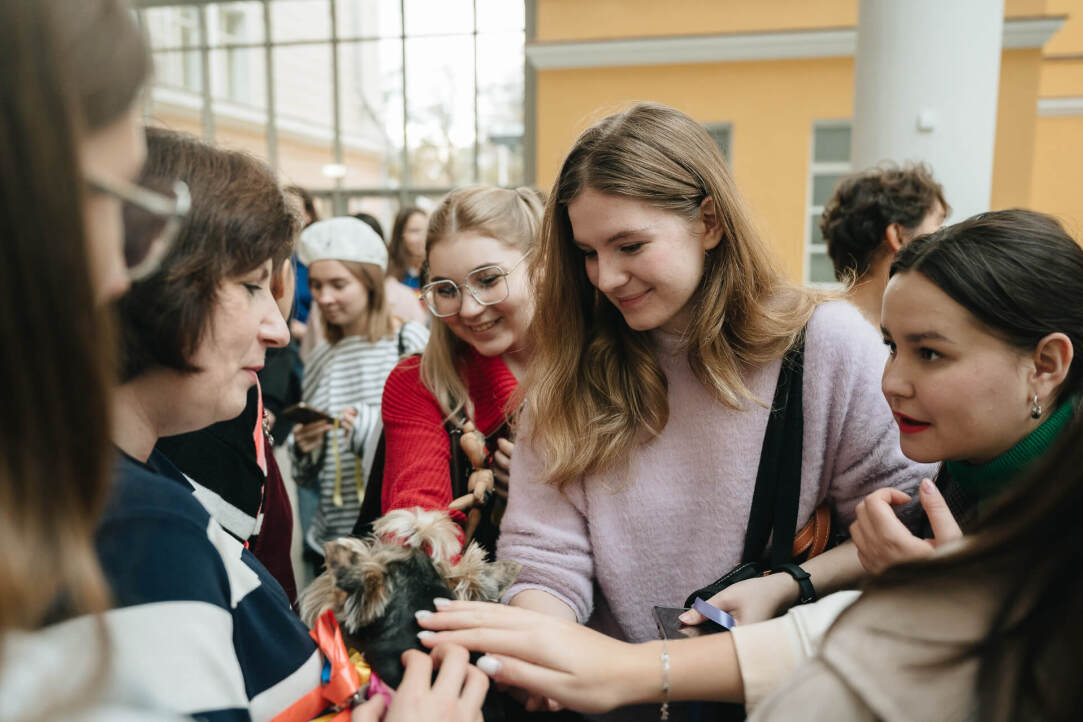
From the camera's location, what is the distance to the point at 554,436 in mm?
1838

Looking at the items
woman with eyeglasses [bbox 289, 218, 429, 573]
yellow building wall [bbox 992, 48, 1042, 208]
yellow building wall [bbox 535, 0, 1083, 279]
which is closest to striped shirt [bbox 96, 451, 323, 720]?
woman with eyeglasses [bbox 289, 218, 429, 573]

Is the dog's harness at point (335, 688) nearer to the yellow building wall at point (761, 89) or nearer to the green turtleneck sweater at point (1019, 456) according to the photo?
the green turtleneck sweater at point (1019, 456)

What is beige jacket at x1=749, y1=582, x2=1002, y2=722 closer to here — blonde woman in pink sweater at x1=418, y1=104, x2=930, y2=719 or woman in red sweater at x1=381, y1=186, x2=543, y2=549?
blonde woman in pink sweater at x1=418, y1=104, x2=930, y2=719

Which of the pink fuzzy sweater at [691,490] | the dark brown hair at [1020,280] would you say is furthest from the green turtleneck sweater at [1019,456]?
the pink fuzzy sweater at [691,490]

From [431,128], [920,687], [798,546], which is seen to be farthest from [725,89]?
[920,687]

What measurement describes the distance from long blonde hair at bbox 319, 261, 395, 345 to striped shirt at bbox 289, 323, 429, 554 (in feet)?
0.15

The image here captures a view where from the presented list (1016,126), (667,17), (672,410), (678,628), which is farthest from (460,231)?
(1016,126)

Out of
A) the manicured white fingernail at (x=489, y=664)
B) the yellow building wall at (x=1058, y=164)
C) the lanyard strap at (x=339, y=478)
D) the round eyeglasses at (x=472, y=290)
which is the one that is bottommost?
the lanyard strap at (x=339, y=478)

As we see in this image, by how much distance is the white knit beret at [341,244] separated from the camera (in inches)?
154

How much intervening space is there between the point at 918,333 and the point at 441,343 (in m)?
1.39

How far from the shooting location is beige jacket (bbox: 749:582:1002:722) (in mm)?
775

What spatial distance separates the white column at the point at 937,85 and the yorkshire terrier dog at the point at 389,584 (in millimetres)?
4426

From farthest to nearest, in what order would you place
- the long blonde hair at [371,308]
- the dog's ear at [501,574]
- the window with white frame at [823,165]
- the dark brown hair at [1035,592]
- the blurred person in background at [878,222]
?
the window with white frame at [823,165] < the long blonde hair at [371,308] < the blurred person in background at [878,222] < the dog's ear at [501,574] < the dark brown hair at [1035,592]

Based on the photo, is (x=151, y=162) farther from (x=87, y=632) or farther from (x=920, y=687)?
(x=920, y=687)
